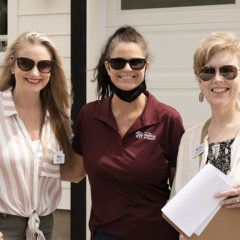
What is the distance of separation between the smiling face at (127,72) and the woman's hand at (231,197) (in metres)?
0.84

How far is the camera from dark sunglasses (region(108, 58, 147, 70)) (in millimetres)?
2334

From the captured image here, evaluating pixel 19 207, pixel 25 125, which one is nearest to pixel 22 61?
pixel 25 125

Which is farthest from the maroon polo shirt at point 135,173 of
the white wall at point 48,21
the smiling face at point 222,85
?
the white wall at point 48,21

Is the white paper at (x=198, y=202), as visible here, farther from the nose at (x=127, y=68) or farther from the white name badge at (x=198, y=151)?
the nose at (x=127, y=68)

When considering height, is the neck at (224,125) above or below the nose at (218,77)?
below

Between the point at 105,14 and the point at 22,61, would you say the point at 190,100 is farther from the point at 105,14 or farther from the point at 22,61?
the point at 22,61

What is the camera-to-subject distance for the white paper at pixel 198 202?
6.00ft

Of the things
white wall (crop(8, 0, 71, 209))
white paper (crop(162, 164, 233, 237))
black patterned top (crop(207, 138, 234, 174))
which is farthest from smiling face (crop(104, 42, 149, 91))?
white wall (crop(8, 0, 71, 209))

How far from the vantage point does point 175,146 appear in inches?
91.1

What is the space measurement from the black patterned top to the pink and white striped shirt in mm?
968

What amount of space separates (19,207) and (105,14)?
236 cm

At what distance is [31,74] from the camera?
2.47 m

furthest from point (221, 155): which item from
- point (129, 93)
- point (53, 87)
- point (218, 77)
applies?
point (53, 87)

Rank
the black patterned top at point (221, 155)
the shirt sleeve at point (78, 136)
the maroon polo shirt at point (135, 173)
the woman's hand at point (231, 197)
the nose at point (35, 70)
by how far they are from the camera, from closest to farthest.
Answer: the woman's hand at point (231, 197), the black patterned top at point (221, 155), the maroon polo shirt at point (135, 173), the nose at point (35, 70), the shirt sleeve at point (78, 136)
